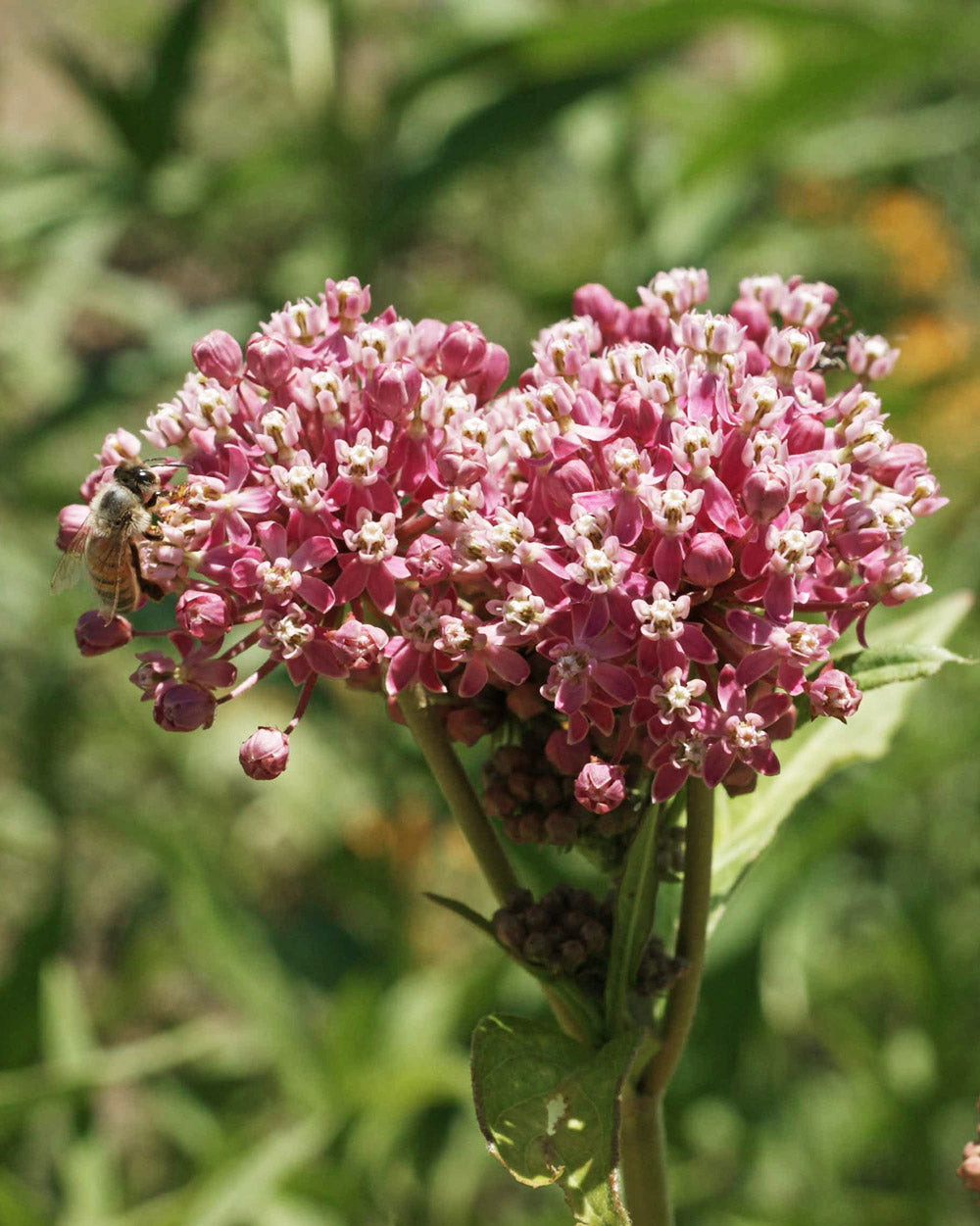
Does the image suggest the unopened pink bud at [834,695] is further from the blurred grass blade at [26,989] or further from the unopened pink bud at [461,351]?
the blurred grass blade at [26,989]

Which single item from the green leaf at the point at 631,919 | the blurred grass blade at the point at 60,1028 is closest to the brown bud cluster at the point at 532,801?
the green leaf at the point at 631,919

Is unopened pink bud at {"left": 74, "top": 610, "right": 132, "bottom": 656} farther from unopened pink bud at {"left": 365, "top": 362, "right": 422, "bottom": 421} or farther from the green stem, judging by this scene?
the green stem

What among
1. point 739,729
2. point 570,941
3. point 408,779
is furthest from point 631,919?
point 408,779

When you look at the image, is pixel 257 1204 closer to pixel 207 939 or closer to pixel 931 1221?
pixel 207 939

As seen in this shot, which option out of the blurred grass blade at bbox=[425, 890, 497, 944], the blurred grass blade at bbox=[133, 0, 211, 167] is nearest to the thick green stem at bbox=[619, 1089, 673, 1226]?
the blurred grass blade at bbox=[425, 890, 497, 944]

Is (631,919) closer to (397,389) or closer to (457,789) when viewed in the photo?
(457,789)

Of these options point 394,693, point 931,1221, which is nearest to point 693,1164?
point 931,1221
